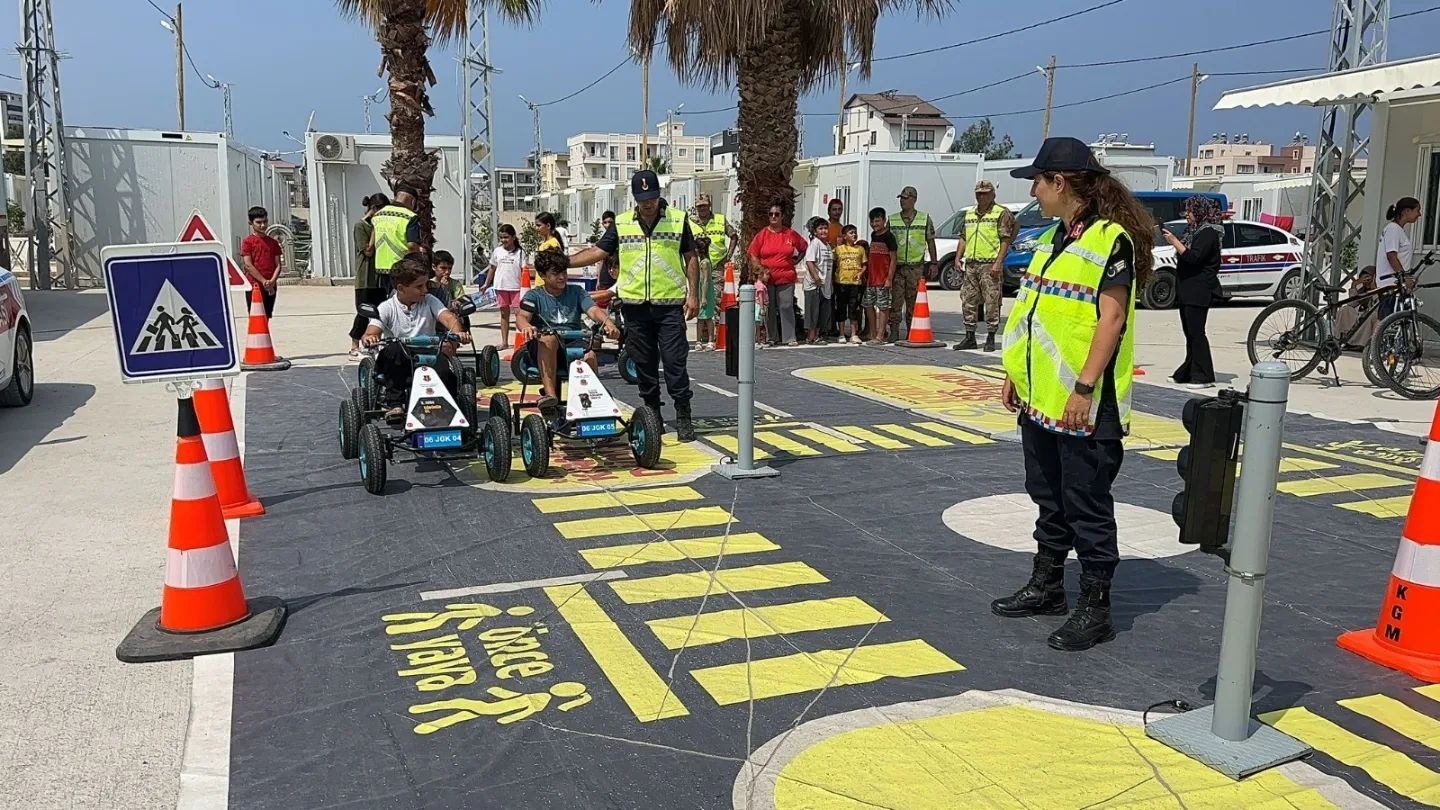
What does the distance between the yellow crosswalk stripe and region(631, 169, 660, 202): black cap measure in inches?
206

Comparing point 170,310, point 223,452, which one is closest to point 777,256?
point 223,452

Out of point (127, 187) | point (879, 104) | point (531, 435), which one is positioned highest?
point (879, 104)

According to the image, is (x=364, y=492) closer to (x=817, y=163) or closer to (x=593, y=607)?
(x=593, y=607)

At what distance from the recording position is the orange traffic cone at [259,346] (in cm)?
1139

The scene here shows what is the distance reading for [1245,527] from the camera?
3.24 m

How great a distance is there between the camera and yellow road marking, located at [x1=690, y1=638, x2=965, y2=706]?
3891 mm

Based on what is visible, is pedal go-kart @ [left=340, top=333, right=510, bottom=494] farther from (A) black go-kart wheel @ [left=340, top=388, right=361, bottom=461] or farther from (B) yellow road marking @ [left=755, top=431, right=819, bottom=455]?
(B) yellow road marking @ [left=755, top=431, right=819, bottom=455]

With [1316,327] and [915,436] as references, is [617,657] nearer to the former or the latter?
[915,436]

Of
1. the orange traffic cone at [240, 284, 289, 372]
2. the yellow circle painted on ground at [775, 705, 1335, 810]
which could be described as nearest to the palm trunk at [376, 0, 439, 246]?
the orange traffic cone at [240, 284, 289, 372]

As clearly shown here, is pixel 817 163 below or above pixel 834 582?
above

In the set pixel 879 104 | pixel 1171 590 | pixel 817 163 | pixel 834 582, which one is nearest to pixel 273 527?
pixel 834 582

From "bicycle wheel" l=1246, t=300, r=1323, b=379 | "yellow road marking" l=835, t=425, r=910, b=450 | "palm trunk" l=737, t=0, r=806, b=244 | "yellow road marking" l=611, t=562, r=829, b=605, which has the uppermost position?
"palm trunk" l=737, t=0, r=806, b=244

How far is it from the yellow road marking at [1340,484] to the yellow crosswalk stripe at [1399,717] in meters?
3.04

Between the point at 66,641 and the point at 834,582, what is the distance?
3.16 metres
